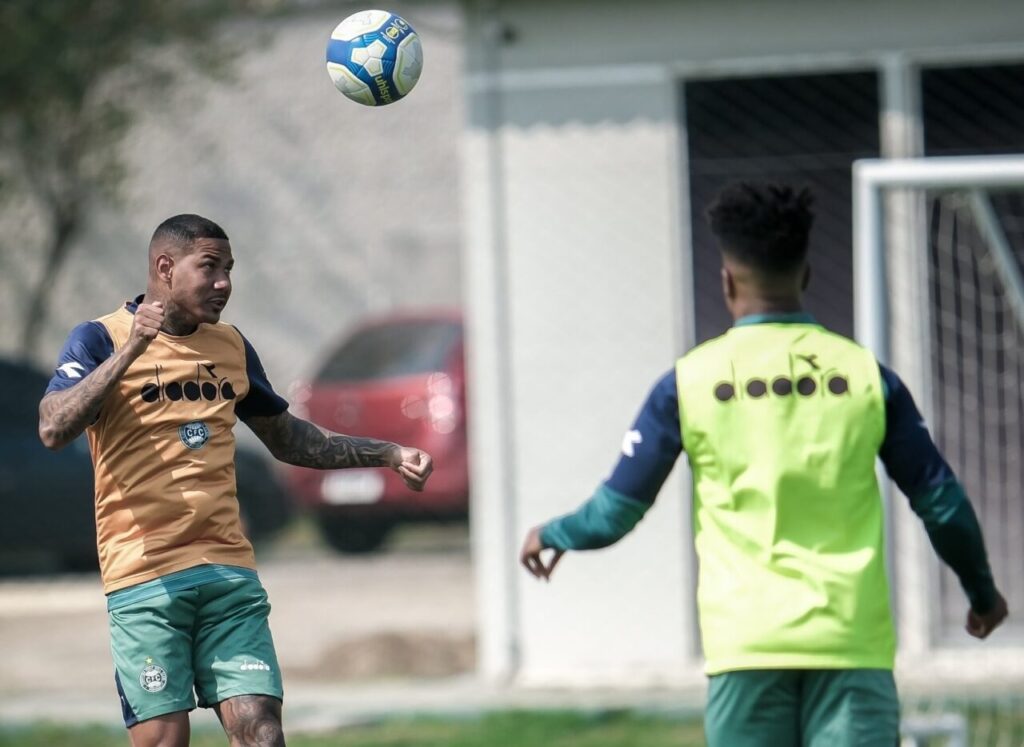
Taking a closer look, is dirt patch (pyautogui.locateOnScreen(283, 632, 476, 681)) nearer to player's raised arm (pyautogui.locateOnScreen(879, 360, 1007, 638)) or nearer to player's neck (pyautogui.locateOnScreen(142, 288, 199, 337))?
player's neck (pyautogui.locateOnScreen(142, 288, 199, 337))

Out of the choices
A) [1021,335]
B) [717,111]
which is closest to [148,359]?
[717,111]

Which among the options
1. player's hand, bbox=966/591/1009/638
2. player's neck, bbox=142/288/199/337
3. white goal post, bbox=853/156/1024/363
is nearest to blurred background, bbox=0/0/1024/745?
white goal post, bbox=853/156/1024/363

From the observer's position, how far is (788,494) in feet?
13.5

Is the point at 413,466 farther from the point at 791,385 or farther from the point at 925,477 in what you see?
the point at 925,477

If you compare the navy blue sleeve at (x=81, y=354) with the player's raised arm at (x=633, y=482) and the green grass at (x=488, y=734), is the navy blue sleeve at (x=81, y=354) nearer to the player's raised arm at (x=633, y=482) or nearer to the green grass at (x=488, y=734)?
the player's raised arm at (x=633, y=482)

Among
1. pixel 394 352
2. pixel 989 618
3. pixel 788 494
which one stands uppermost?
pixel 394 352

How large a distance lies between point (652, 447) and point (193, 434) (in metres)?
1.15

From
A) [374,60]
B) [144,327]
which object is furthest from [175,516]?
[374,60]

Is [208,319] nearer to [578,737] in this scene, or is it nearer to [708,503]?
[708,503]

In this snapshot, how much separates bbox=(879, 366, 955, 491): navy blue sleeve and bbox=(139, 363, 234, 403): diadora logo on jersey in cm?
164

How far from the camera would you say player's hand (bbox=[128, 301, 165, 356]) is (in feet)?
13.7

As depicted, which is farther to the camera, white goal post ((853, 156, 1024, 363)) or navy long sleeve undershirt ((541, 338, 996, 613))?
white goal post ((853, 156, 1024, 363))

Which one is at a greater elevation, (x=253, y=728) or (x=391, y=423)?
(x=391, y=423)

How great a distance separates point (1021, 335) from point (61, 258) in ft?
42.0
